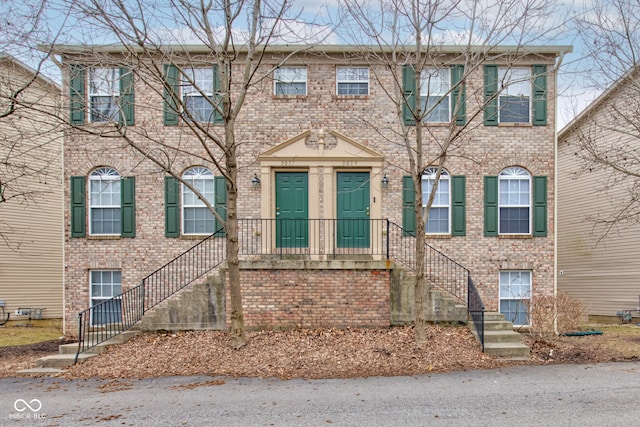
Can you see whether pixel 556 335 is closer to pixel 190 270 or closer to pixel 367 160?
pixel 367 160

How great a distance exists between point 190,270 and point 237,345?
11.2 feet

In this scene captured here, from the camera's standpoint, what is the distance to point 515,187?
1189cm

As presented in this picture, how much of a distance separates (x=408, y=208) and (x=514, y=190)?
9.14ft

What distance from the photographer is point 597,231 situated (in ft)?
53.3

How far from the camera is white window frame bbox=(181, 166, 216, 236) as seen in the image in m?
11.7

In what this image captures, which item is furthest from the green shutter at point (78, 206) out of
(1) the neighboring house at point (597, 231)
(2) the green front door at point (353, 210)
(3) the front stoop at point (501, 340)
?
(1) the neighboring house at point (597, 231)

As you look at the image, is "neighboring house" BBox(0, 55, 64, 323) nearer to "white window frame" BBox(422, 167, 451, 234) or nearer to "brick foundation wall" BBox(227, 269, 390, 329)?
"brick foundation wall" BBox(227, 269, 390, 329)

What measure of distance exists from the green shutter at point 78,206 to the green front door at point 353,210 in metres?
6.33

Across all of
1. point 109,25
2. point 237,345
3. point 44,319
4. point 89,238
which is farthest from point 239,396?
point 44,319

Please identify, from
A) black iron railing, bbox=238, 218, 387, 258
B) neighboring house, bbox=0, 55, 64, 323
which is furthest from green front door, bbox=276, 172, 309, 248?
neighboring house, bbox=0, 55, 64, 323

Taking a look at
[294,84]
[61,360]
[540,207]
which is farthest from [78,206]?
[540,207]

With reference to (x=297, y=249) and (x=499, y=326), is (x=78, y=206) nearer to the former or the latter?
(x=297, y=249)

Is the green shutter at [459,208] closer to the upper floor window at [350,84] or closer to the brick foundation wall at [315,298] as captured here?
the brick foundation wall at [315,298]

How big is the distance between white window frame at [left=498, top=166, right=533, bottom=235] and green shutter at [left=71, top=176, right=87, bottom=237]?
1041 centimetres
